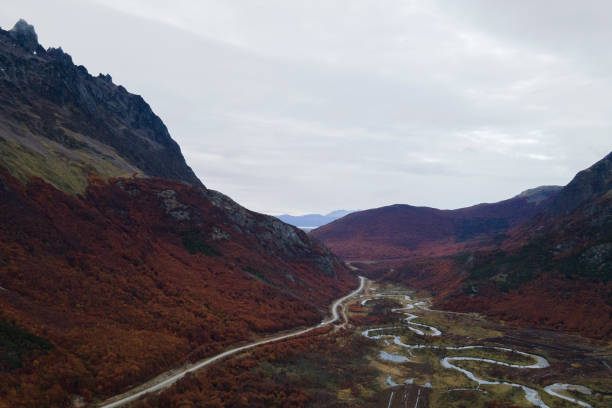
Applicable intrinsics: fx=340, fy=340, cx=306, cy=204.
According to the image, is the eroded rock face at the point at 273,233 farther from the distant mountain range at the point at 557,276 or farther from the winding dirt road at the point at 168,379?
the winding dirt road at the point at 168,379

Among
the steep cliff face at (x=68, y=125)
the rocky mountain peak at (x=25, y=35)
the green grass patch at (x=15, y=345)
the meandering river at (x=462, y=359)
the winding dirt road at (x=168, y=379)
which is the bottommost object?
the meandering river at (x=462, y=359)

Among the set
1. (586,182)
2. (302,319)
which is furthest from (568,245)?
(302,319)

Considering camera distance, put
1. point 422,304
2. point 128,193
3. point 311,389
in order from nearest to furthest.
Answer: point 311,389 < point 128,193 < point 422,304

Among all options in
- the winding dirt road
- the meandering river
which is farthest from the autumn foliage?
the meandering river

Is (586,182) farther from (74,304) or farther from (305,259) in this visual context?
(74,304)

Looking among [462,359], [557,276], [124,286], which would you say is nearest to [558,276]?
[557,276]

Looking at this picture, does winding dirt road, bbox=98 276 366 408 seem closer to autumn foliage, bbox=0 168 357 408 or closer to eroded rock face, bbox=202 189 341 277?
autumn foliage, bbox=0 168 357 408

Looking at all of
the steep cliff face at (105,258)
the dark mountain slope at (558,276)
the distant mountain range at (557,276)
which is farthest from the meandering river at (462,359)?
the dark mountain slope at (558,276)
